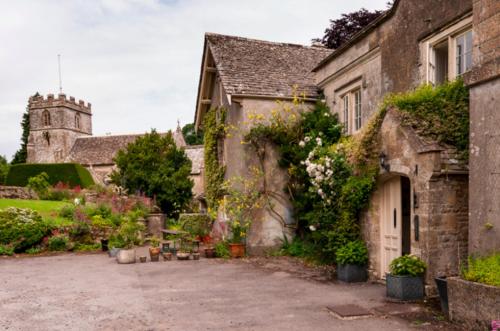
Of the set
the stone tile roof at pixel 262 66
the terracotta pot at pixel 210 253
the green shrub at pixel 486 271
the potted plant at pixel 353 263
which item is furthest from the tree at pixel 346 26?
the green shrub at pixel 486 271

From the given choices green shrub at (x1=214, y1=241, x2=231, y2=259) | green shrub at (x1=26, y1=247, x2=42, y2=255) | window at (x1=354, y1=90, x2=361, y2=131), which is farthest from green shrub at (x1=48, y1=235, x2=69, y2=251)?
window at (x1=354, y1=90, x2=361, y2=131)

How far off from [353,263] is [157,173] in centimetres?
2061

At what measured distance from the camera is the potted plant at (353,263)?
31.7 feet

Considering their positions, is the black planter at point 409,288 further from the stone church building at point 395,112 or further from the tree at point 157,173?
the tree at point 157,173

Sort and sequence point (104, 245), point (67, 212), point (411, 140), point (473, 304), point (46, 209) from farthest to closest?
point (46, 209) < point (67, 212) < point (104, 245) < point (411, 140) < point (473, 304)

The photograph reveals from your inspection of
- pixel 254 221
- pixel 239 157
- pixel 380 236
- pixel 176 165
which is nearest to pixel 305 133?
pixel 239 157

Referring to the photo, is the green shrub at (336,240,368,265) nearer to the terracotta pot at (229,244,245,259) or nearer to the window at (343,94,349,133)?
the terracotta pot at (229,244,245,259)

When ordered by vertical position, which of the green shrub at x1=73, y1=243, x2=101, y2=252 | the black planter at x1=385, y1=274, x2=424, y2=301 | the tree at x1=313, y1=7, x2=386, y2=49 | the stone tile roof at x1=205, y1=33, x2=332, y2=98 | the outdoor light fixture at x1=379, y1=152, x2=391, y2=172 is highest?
the tree at x1=313, y1=7, x2=386, y2=49

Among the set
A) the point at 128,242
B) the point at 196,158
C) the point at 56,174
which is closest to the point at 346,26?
the point at 128,242

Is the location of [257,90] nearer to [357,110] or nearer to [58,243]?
[357,110]

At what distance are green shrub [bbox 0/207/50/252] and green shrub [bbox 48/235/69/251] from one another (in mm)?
471

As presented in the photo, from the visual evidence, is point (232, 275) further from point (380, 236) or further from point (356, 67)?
point (356, 67)

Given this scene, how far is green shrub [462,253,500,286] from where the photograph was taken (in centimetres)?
562

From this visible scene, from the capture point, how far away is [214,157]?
17312mm
